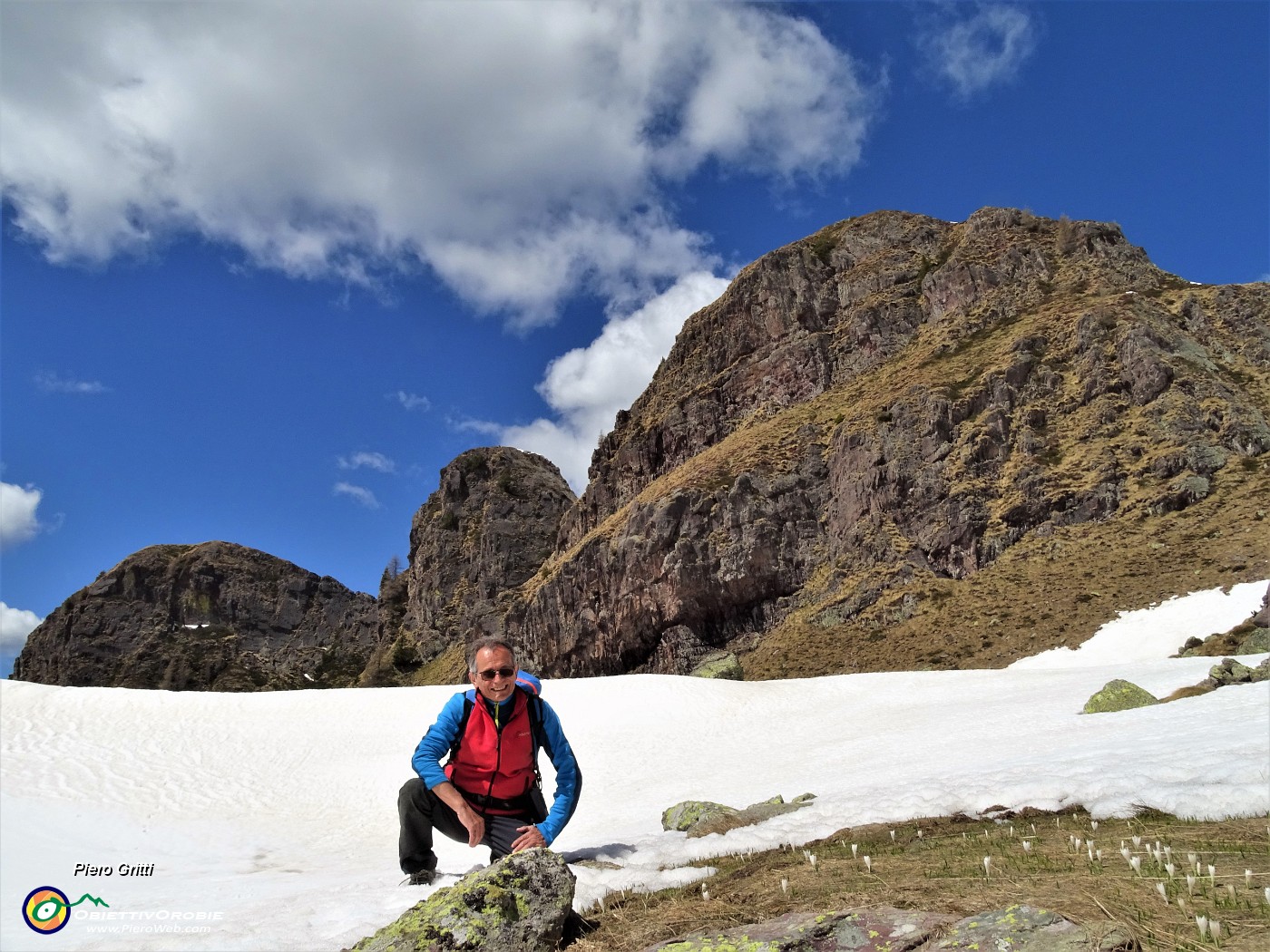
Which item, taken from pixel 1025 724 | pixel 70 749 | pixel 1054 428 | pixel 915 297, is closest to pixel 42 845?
pixel 70 749

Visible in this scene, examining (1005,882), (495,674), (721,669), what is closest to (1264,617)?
(721,669)

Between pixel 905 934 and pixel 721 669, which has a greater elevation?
pixel 721 669

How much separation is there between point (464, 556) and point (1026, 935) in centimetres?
11434

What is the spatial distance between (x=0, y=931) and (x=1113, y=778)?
39.8 feet

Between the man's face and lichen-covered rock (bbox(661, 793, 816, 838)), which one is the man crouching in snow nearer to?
the man's face

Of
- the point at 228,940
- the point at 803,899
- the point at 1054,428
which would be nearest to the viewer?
the point at 803,899

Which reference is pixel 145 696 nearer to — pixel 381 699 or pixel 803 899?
pixel 381 699

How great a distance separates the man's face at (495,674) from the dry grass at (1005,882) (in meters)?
1.87

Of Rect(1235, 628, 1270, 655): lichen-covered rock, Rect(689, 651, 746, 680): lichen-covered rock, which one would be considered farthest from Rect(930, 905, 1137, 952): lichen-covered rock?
Rect(689, 651, 746, 680): lichen-covered rock

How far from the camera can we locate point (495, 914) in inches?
166

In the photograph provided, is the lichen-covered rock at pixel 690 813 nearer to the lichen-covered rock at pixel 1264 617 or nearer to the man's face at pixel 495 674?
the man's face at pixel 495 674

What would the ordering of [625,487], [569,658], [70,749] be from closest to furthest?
1. [70,749]
2. [569,658]
3. [625,487]

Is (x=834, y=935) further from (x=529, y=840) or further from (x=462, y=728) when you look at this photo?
(x=462, y=728)

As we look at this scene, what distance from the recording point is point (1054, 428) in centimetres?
4750
